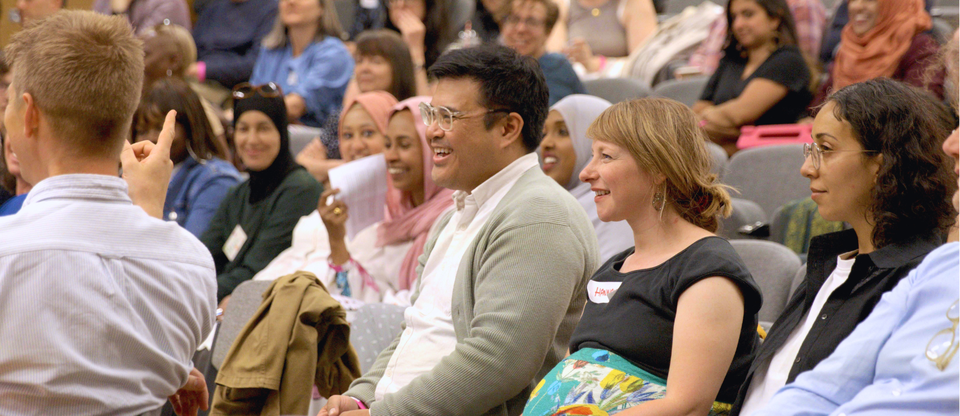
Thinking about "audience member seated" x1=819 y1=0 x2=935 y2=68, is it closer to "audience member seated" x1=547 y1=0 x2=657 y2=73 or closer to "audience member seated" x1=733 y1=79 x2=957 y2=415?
"audience member seated" x1=547 y1=0 x2=657 y2=73

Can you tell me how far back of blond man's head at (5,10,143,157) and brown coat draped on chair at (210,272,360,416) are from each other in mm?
763

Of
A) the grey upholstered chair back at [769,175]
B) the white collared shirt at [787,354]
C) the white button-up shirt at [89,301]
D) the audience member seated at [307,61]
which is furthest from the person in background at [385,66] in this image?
the white collared shirt at [787,354]

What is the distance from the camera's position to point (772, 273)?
2477 millimetres

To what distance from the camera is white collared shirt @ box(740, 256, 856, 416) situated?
64.9 inches

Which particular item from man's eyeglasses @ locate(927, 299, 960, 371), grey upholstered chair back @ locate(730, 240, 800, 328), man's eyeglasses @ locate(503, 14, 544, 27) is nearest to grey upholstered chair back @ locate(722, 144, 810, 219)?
grey upholstered chair back @ locate(730, 240, 800, 328)

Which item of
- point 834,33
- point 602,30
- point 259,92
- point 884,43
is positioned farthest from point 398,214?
point 602,30

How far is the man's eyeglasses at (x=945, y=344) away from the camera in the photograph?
1.09 metres

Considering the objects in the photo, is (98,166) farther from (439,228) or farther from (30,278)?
(439,228)

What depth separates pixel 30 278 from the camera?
1.47m

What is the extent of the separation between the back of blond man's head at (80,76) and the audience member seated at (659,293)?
0.93 metres

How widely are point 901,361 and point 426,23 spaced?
4.73 m

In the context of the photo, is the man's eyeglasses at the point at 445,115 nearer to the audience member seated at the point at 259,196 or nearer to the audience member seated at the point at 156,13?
the audience member seated at the point at 259,196

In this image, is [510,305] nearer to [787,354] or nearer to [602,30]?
[787,354]

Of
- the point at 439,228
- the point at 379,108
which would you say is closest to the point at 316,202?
the point at 379,108
